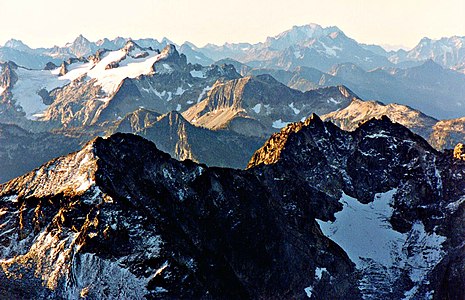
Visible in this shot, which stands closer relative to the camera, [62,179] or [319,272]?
[62,179]

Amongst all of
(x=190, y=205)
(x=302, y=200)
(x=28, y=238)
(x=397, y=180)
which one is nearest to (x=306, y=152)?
(x=302, y=200)

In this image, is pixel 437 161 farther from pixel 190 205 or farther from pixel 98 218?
pixel 98 218

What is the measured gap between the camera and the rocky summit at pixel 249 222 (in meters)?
83.9

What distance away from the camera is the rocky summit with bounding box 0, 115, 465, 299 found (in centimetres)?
8394

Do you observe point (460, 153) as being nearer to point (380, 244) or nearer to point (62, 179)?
point (380, 244)

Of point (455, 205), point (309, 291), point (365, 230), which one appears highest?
point (455, 205)

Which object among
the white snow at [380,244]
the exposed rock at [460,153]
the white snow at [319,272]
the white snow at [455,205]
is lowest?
the white snow at [319,272]

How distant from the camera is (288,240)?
121125 millimetres

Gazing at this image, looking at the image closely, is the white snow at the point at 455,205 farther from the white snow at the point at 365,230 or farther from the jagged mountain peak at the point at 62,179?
the jagged mountain peak at the point at 62,179

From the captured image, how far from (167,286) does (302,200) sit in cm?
6977

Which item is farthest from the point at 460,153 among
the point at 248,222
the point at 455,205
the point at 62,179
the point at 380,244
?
the point at 62,179

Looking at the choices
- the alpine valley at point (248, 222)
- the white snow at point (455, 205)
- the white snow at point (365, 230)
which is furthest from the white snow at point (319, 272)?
the white snow at point (455, 205)

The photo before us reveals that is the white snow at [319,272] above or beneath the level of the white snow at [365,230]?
beneath

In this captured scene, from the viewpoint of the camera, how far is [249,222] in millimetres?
115938
